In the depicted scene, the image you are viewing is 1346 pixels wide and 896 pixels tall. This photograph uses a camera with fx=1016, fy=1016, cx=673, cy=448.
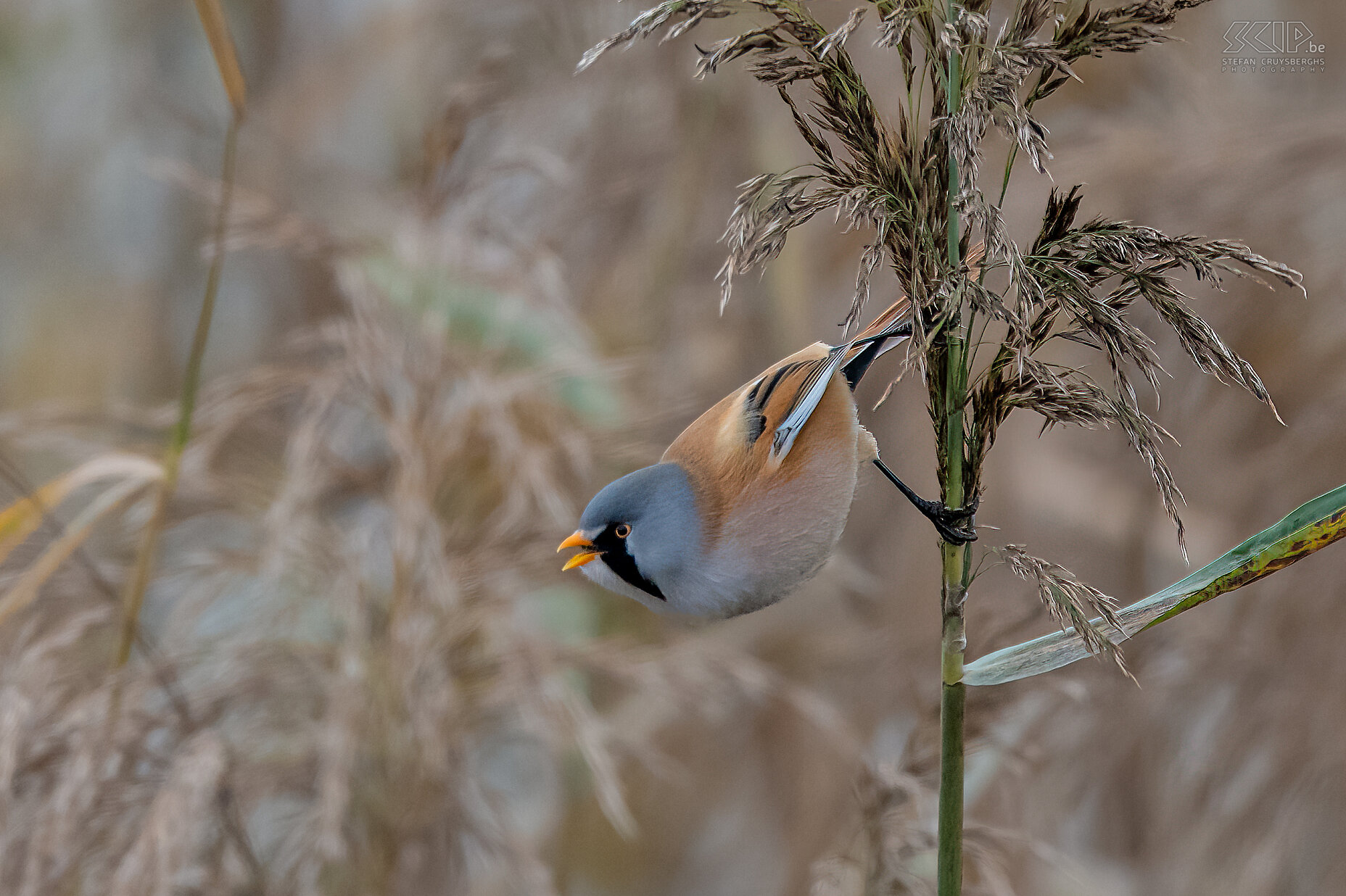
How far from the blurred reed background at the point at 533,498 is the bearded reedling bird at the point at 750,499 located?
2.03ft

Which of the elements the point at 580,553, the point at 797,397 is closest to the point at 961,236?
the point at 797,397

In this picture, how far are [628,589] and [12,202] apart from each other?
299 cm

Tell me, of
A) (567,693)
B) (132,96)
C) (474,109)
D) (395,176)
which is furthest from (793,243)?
(132,96)

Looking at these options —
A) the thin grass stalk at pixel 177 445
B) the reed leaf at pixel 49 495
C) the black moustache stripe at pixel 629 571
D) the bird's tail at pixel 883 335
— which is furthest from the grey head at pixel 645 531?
the reed leaf at pixel 49 495

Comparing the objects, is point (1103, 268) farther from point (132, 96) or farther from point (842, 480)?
point (132, 96)

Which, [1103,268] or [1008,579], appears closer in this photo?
[1103,268]

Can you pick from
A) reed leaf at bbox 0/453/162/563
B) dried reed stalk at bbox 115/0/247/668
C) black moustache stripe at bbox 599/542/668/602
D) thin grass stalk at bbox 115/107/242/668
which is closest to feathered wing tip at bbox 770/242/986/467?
black moustache stripe at bbox 599/542/668/602

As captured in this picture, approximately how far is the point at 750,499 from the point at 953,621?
0.15 m

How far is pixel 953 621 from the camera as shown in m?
0.48

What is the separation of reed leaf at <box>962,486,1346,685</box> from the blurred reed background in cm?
66

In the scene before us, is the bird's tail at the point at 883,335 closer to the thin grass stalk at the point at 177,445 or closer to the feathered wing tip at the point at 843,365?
the feathered wing tip at the point at 843,365

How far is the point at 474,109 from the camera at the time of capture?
1.72 m

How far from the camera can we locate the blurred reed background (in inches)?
66.7

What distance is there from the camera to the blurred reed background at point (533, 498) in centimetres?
170
